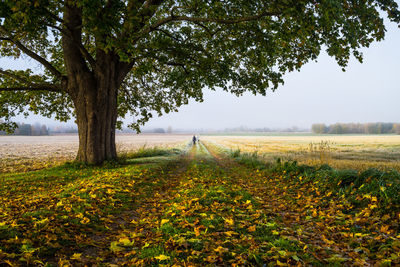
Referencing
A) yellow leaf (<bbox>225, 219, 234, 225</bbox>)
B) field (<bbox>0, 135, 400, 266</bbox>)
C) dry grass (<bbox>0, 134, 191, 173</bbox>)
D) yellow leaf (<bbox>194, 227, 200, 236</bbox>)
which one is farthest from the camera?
dry grass (<bbox>0, 134, 191, 173</bbox>)

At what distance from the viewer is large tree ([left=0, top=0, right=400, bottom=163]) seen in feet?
27.8

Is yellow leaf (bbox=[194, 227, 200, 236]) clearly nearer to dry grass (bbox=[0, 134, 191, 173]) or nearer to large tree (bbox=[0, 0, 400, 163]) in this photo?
large tree (bbox=[0, 0, 400, 163])

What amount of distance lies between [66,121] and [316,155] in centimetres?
1985

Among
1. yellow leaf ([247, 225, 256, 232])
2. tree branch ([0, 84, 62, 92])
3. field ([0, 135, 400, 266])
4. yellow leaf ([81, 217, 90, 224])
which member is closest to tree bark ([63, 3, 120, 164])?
tree branch ([0, 84, 62, 92])

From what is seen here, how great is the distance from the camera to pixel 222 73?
1353 cm

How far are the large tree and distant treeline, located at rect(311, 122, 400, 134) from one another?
79.2 meters

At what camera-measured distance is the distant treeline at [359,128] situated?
2982 inches

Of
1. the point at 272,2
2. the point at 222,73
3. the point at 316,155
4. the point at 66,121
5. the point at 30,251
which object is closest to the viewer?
the point at 30,251

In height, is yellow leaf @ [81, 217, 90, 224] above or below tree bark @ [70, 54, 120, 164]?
below

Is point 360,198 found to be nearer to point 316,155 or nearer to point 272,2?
point 272,2

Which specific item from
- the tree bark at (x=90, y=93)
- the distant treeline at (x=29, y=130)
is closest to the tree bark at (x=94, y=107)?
the tree bark at (x=90, y=93)

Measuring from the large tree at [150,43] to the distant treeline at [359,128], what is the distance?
79.2 meters

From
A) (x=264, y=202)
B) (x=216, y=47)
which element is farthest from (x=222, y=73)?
(x=264, y=202)

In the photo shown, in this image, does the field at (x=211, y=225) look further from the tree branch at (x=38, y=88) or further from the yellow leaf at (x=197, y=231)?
the tree branch at (x=38, y=88)
